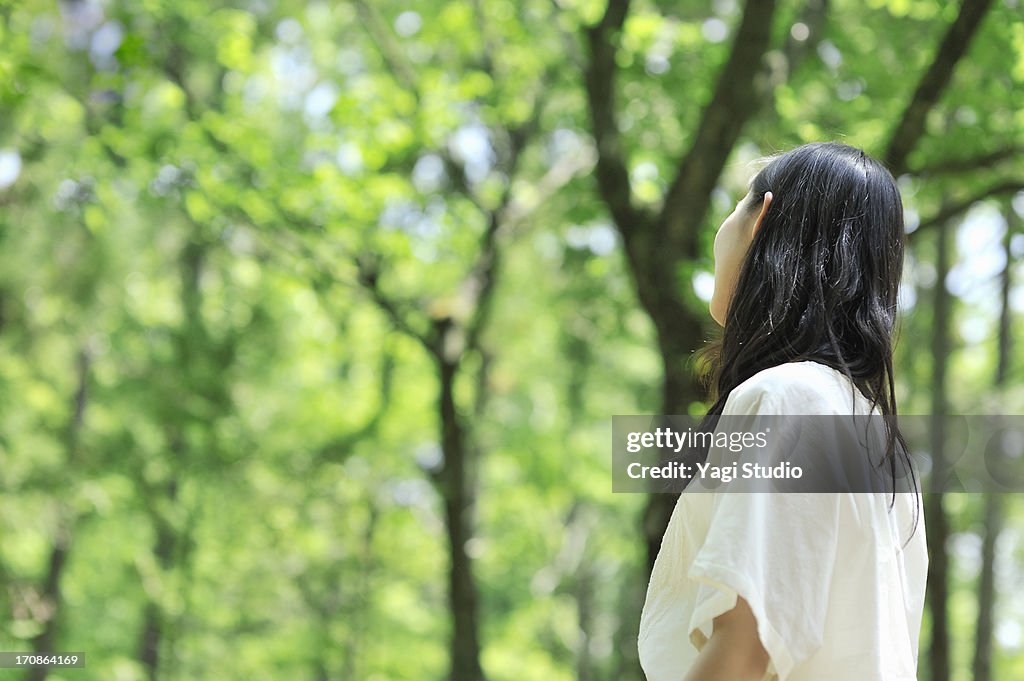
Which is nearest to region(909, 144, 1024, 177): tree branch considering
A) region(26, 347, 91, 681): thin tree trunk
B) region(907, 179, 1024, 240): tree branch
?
region(907, 179, 1024, 240): tree branch

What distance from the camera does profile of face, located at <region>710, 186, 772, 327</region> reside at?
137 centimetres

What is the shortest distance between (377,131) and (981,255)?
5.31 metres

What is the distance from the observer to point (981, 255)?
9.23 metres

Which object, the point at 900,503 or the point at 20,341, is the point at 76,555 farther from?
the point at 900,503

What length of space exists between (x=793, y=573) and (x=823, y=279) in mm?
372

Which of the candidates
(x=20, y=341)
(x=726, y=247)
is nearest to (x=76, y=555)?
(x=20, y=341)

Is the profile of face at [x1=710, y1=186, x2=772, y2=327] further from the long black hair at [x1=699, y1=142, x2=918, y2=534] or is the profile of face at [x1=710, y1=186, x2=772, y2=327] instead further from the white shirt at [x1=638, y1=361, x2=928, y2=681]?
the white shirt at [x1=638, y1=361, x2=928, y2=681]

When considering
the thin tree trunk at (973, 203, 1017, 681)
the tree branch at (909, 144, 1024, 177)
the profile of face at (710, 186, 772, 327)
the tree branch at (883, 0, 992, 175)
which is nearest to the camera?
the profile of face at (710, 186, 772, 327)

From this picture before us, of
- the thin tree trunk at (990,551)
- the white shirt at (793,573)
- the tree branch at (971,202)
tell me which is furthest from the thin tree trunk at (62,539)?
the white shirt at (793,573)

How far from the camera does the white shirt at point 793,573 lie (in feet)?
3.52

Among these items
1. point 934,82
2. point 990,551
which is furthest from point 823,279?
point 990,551

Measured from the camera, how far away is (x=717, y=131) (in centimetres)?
577

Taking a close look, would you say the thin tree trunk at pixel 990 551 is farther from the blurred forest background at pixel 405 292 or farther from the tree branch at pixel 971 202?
the tree branch at pixel 971 202

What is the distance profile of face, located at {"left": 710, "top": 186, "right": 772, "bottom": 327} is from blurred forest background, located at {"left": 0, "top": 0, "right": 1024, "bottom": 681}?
146 inches
